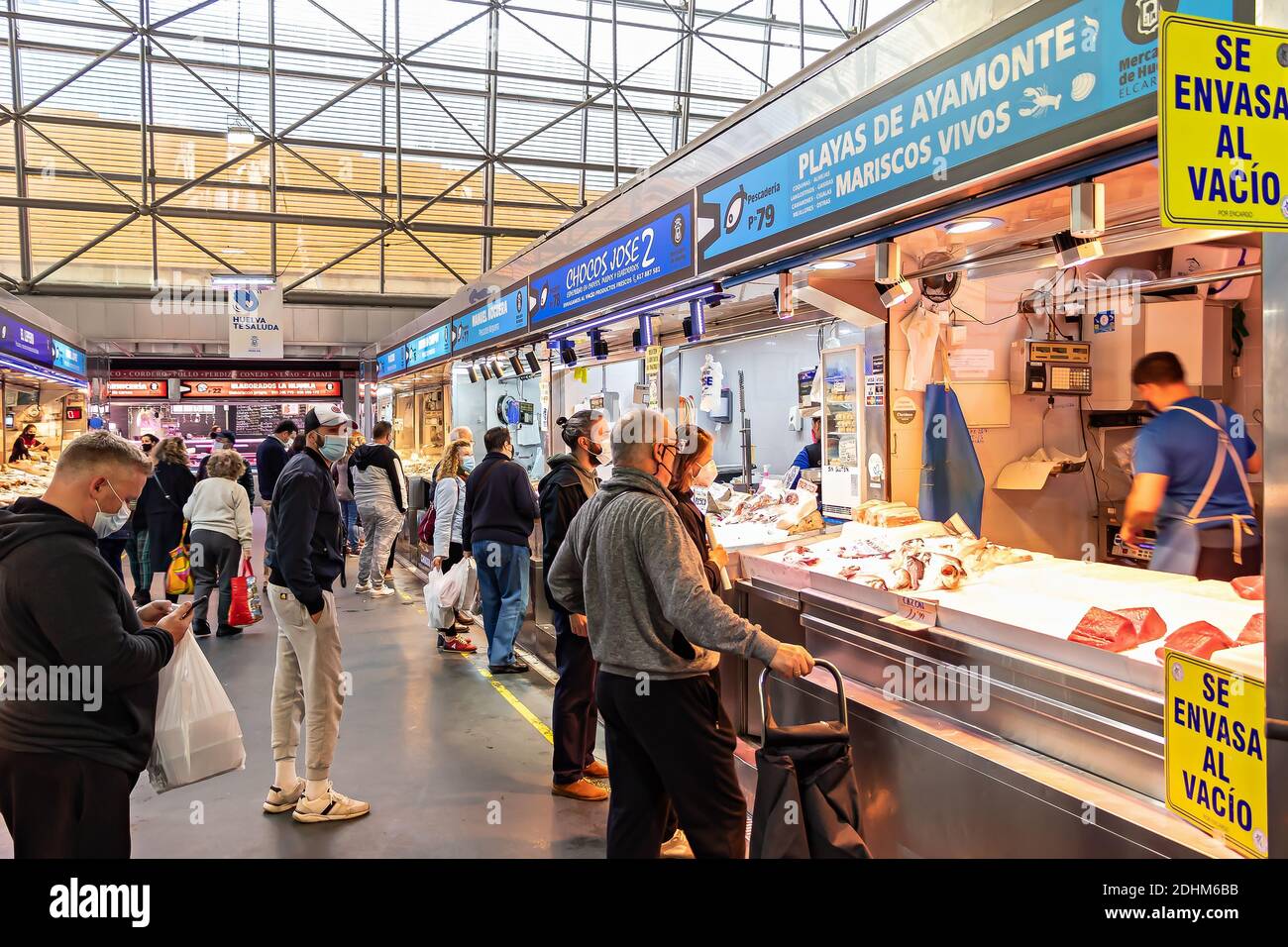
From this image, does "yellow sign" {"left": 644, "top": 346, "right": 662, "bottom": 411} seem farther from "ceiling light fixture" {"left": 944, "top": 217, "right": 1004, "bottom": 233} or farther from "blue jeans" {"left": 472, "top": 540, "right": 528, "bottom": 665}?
"ceiling light fixture" {"left": 944, "top": 217, "right": 1004, "bottom": 233}

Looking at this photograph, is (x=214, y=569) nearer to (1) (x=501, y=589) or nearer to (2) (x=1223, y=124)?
(1) (x=501, y=589)

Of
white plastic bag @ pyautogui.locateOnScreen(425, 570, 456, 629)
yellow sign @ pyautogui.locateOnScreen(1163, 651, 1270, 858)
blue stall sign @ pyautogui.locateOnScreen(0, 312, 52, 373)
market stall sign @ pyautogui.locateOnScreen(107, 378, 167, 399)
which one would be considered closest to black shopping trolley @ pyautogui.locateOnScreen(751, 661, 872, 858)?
yellow sign @ pyautogui.locateOnScreen(1163, 651, 1270, 858)

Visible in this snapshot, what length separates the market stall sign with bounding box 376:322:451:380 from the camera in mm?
10744

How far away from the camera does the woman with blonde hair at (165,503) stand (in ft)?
24.7

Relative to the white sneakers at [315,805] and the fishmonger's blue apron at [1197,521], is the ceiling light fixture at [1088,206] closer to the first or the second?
the fishmonger's blue apron at [1197,521]

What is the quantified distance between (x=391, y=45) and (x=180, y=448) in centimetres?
970

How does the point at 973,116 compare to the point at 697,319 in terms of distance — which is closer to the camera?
the point at 973,116

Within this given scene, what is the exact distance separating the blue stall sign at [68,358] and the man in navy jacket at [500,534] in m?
7.79

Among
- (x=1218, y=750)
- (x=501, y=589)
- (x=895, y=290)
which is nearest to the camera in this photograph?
(x=1218, y=750)

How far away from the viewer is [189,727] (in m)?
2.74

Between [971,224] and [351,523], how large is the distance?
10.6 metres

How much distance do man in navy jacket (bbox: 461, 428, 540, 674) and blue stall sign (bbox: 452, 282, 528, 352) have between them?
178 centimetres

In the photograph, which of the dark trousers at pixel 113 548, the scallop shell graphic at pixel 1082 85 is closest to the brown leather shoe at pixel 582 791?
the scallop shell graphic at pixel 1082 85

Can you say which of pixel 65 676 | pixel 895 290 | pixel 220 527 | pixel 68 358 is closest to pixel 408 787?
pixel 65 676
